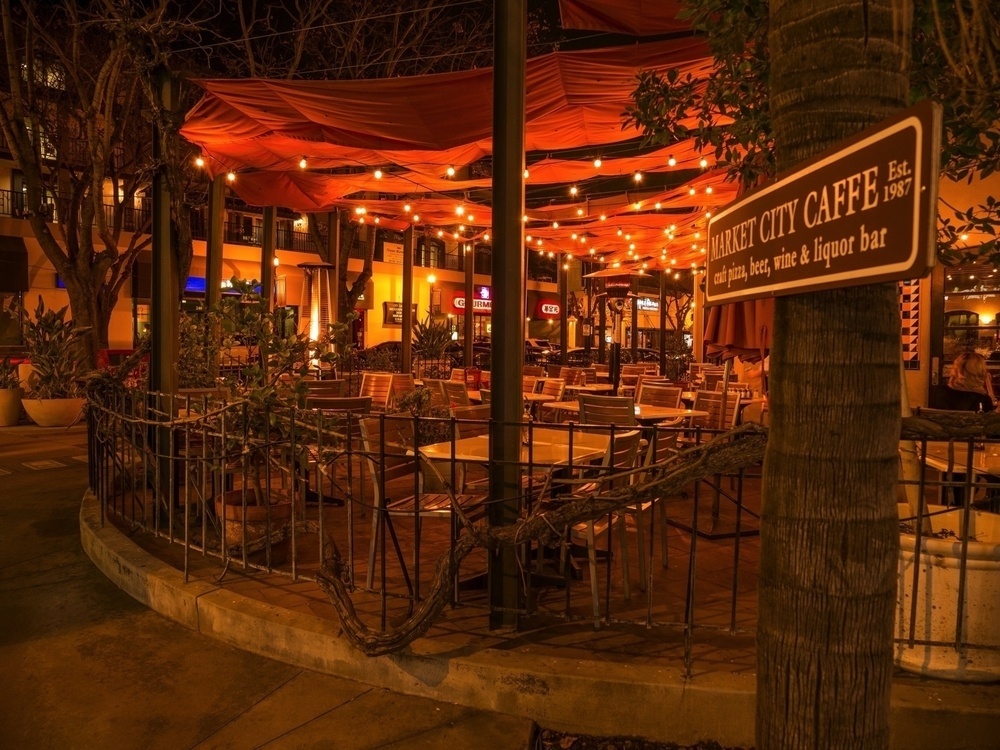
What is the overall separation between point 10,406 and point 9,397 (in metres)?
0.16

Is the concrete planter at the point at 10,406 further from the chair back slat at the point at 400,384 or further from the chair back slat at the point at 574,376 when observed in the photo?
the chair back slat at the point at 574,376

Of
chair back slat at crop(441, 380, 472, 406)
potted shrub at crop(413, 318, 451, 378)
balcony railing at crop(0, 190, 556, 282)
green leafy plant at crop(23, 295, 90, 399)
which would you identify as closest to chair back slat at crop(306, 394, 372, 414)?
chair back slat at crop(441, 380, 472, 406)

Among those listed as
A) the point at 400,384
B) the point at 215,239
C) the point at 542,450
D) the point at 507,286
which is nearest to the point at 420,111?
the point at 507,286

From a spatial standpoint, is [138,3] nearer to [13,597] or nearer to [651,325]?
[13,597]

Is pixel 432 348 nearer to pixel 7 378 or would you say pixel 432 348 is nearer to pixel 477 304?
pixel 7 378

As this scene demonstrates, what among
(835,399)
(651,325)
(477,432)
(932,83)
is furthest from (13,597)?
(651,325)

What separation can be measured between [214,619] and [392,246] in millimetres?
32764

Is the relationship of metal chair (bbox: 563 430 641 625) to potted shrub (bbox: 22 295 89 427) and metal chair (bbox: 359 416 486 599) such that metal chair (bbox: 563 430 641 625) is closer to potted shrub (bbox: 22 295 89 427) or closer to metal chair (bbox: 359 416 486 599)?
metal chair (bbox: 359 416 486 599)

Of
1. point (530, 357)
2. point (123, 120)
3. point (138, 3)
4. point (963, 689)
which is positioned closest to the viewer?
point (963, 689)

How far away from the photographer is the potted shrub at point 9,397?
40.5 feet

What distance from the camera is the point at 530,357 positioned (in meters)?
31.9

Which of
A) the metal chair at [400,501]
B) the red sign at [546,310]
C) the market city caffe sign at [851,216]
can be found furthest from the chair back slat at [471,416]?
the red sign at [546,310]

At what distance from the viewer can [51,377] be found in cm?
1229

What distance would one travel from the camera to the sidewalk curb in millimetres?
2939
